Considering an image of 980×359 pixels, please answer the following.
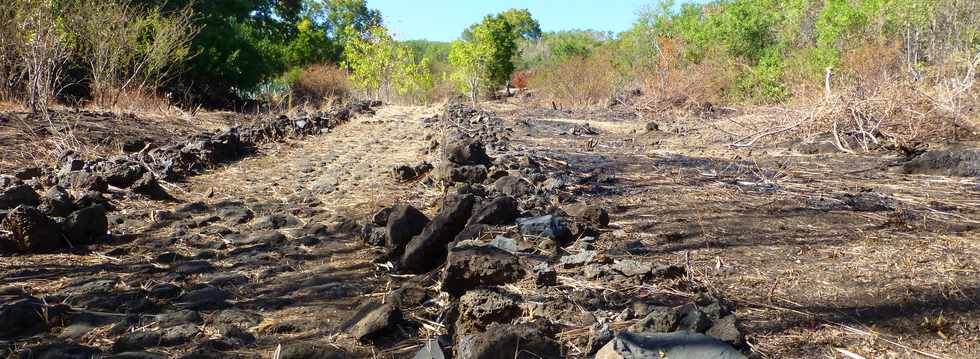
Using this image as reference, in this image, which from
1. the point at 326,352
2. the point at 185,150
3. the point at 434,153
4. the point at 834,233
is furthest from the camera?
the point at 434,153

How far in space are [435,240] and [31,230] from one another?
196 centimetres

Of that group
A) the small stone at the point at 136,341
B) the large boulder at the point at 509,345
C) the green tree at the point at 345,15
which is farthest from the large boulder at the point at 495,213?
the green tree at the point at 345,15

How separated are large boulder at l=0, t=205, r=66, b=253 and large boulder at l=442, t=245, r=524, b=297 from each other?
2.12 m

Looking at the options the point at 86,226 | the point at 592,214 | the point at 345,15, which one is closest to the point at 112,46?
the point at 86,226

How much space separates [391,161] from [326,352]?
4694 millimetres

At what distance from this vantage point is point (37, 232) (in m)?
3.44

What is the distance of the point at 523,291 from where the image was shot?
264 cm

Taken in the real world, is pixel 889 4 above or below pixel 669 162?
above

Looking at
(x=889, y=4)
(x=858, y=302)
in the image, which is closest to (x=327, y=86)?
(x=889, y=4)

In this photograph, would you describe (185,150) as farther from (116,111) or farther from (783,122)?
(783,122)

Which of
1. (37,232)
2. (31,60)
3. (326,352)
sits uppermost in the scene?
(31,60)

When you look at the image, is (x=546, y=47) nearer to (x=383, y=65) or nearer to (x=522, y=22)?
(x=522, y=22)

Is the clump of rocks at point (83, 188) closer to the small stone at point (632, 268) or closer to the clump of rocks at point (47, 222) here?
the clump of rocks at point (47, 222)

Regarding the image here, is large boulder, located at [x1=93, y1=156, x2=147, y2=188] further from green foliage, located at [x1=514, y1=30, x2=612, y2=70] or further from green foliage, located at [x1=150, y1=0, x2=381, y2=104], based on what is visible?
green foliage, located at [x1=514, y1=30, x2=612, y2=70]
